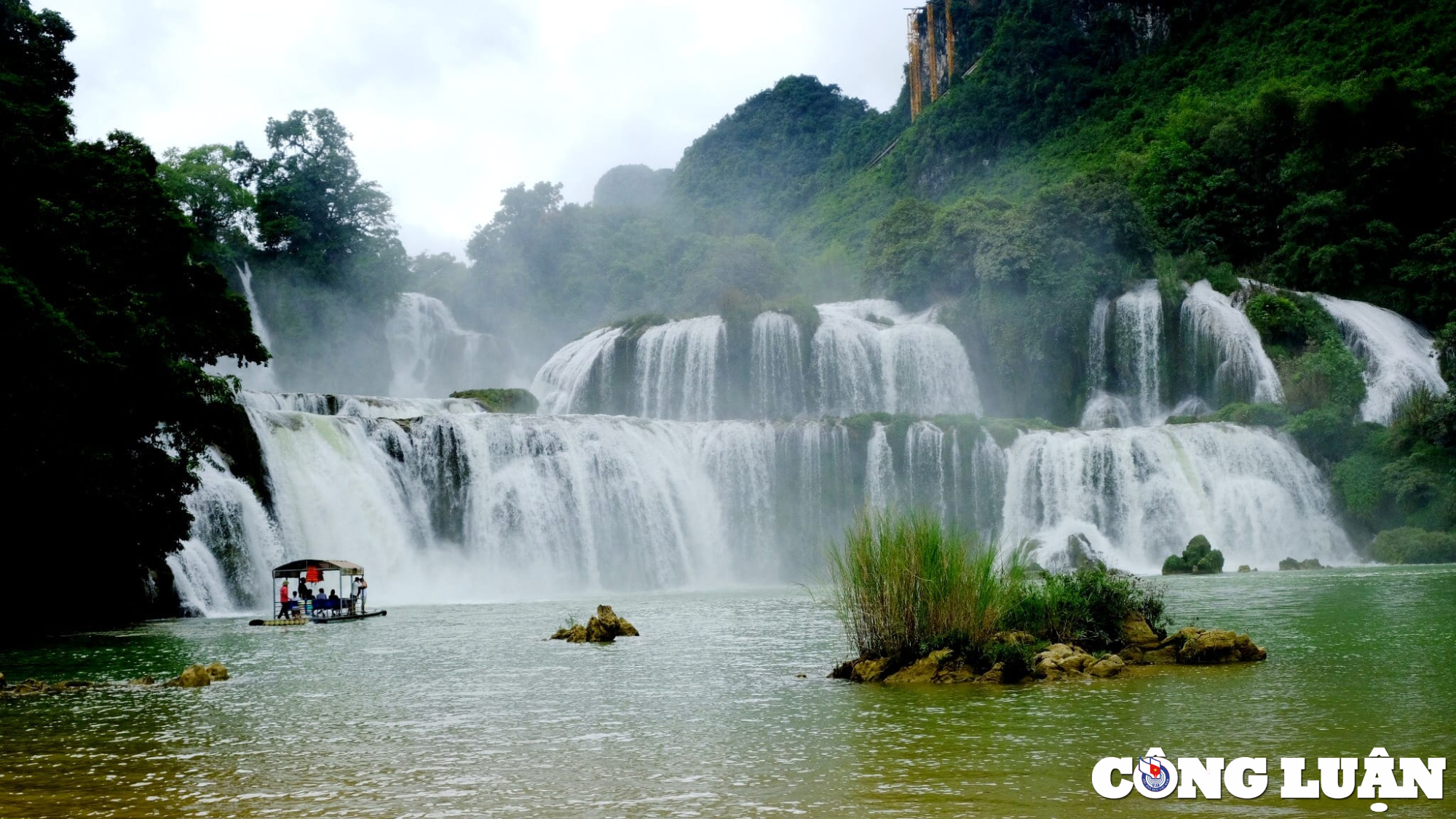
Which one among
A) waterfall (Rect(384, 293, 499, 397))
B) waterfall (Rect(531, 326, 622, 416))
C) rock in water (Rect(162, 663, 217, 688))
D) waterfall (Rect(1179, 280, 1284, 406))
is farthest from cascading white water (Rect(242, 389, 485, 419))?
waterfall (Rect(1179, 280, 1284, 406))

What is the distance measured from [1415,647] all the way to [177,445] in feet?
63.7

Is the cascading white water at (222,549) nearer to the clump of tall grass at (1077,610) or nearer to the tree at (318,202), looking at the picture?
the clump of tall grass at (1077,610)

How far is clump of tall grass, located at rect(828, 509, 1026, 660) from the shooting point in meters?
10.9

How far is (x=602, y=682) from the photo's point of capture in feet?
38.5

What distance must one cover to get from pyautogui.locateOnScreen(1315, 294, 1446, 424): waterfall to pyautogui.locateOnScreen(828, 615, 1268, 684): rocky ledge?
2954 centimetres

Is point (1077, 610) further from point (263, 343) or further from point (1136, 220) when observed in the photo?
point (263, 343)

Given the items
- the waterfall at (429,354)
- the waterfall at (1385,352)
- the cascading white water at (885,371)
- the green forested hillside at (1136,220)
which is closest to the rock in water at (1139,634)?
the green forested hillside at (1136,220)

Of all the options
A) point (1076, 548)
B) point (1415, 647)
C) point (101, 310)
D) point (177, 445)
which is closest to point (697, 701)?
point (1415, 647)

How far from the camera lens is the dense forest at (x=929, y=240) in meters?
18.8

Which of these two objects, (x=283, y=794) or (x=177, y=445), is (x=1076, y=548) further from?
(x=283, y=794)

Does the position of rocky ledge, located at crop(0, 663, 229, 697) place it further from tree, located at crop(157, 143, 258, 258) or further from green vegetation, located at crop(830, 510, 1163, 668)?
tree, located at crop(157, 143, 258, 258)

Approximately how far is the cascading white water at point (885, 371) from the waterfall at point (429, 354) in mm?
23204

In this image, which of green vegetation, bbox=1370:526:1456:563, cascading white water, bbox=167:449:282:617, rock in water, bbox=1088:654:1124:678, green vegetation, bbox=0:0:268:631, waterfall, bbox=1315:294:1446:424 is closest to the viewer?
rock in water, bbox=1088:654:1124:678

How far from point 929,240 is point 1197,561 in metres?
21.6
